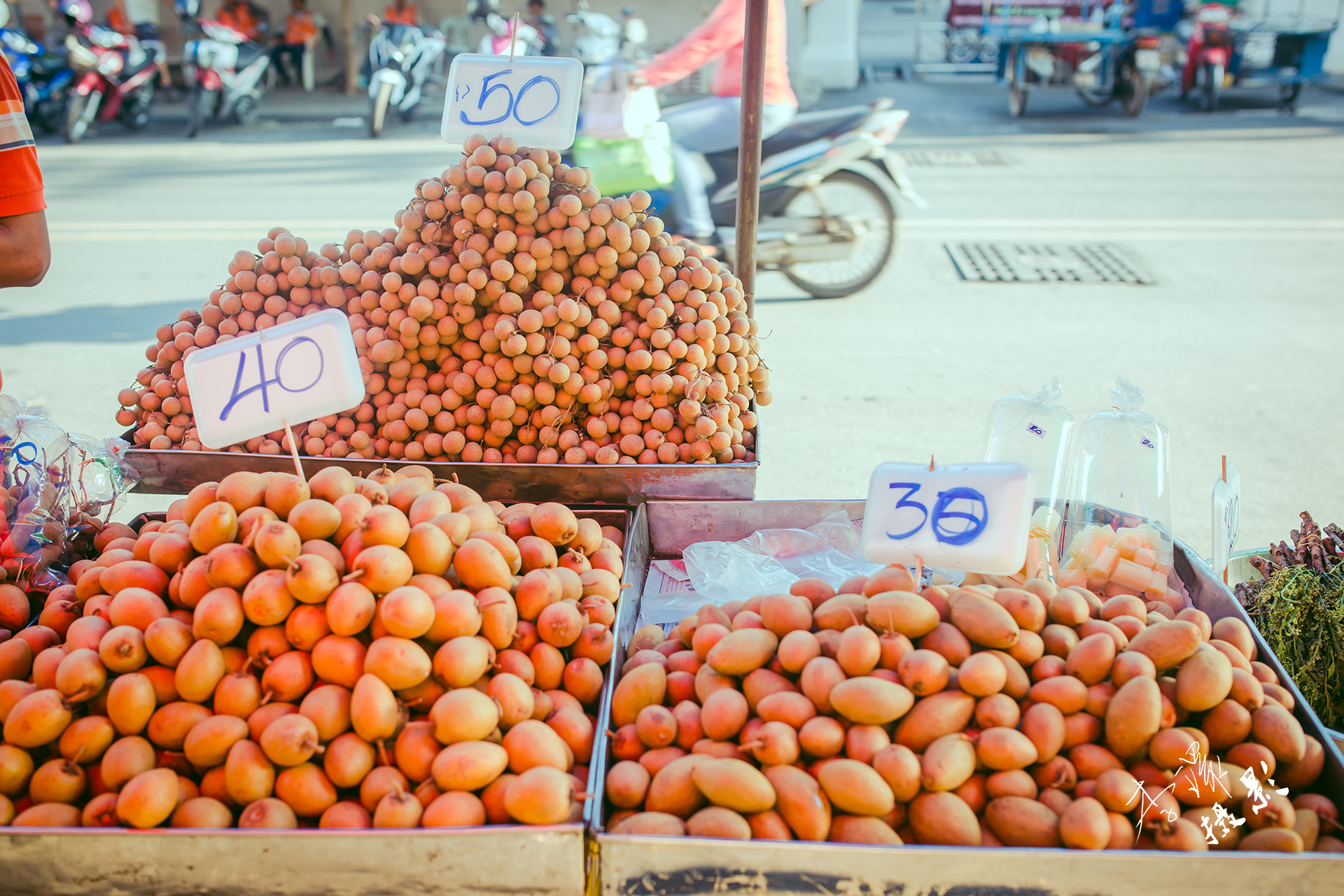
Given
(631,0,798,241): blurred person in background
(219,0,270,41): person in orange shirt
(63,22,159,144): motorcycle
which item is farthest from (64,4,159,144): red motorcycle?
(631,0,798,241): blurred person in background

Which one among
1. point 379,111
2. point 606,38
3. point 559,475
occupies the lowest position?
point 559,475

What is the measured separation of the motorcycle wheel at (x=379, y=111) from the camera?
1045cm

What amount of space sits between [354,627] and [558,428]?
0.95m

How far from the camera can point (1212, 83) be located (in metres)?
11.3

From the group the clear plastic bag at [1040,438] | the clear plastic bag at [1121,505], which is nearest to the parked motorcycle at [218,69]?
the clear plastic bag at [1040,438]

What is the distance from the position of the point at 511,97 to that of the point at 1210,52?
39.9 ft

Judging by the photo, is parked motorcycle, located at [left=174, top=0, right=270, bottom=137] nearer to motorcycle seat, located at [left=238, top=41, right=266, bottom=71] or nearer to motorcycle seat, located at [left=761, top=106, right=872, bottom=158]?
motorcycle seat, located at [left=238, top=41, right=266, bottom=71]

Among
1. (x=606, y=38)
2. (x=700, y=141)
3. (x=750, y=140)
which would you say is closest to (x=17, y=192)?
(x=750, y=140)

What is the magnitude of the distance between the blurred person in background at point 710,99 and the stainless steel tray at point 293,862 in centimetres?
417

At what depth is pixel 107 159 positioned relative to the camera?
390 inches

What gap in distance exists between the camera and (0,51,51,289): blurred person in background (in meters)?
1.91

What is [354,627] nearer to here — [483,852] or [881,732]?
[483,852]

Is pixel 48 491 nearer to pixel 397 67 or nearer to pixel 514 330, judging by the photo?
pixel 514 330

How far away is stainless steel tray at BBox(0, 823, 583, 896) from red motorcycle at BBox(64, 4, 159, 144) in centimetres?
1171
